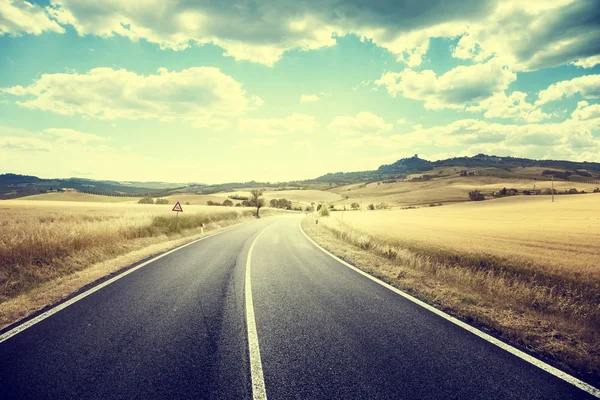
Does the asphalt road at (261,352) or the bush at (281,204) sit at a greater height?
the asphalt road at (261,352)

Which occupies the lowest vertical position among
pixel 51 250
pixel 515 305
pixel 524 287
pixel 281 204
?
pixel 281 204

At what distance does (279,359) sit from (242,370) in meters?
0.52

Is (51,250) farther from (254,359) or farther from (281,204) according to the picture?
(281,204)

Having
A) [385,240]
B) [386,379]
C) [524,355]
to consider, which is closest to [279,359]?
[386,379]

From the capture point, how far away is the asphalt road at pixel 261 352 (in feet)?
10.7

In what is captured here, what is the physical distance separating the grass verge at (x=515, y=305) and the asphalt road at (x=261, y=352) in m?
0.72

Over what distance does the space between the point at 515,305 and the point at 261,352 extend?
5.76 meters

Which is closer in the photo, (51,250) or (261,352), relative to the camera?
(261,352)

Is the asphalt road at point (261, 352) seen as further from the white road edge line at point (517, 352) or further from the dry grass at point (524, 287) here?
the dry grass at point (524, 287)

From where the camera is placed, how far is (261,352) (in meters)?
4.08

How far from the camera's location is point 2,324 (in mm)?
4969

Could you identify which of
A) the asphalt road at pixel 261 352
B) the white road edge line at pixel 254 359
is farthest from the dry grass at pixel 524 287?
the white road edge line at pixel 254 359

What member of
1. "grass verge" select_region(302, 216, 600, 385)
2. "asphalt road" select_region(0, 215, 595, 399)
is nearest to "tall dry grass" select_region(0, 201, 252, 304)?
"asphalt road" select_region(0, 215, 595, 399)

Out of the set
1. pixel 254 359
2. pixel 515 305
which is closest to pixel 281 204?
pixel 515 305
